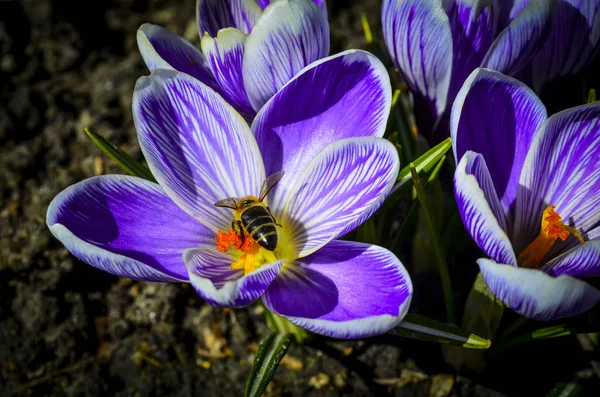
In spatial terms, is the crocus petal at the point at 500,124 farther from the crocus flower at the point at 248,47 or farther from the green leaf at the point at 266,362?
the green leaf at the point at 266,362

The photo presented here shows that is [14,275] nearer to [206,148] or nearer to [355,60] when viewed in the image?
[206,148]

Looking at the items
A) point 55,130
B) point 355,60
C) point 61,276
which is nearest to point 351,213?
point 355,60

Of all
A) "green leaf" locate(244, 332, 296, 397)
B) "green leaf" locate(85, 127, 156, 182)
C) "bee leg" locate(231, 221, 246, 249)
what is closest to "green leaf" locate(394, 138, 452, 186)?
"bee leg" locate(231, 221, 246, 249)

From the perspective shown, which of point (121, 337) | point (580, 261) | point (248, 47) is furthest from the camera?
point (121, 337)

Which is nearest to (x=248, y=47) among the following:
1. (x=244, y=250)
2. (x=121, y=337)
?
(x=244, y=250)

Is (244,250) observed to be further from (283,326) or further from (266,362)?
(283,326)
